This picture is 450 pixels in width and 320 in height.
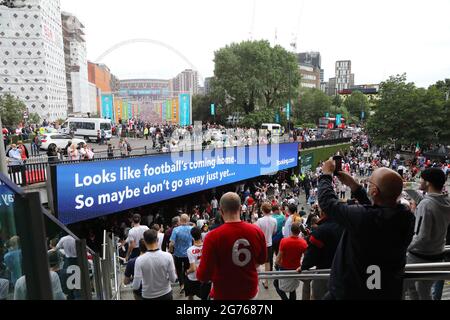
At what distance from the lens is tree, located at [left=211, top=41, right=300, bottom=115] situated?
167ft

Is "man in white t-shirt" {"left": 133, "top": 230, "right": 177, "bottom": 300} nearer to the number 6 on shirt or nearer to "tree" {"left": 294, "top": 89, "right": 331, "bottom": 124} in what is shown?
the number 6 on shirt

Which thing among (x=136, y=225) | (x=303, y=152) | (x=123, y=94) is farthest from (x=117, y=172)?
(x=123, y=94)

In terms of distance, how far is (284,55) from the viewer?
53.8m

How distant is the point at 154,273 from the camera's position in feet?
13.7

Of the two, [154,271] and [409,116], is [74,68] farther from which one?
[154,271]

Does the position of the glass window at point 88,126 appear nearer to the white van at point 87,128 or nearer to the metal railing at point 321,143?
the white van at point 87,128

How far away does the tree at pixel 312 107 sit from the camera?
75.8m

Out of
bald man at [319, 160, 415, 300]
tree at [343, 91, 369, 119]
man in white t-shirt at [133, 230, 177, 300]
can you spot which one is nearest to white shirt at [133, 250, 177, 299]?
man in white t-shirt at [133, 230, 177, 300]

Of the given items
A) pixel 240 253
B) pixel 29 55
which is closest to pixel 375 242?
pixel 240 253

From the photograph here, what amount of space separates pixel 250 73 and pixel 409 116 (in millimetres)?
22702

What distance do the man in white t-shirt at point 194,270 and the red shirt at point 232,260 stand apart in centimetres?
252
